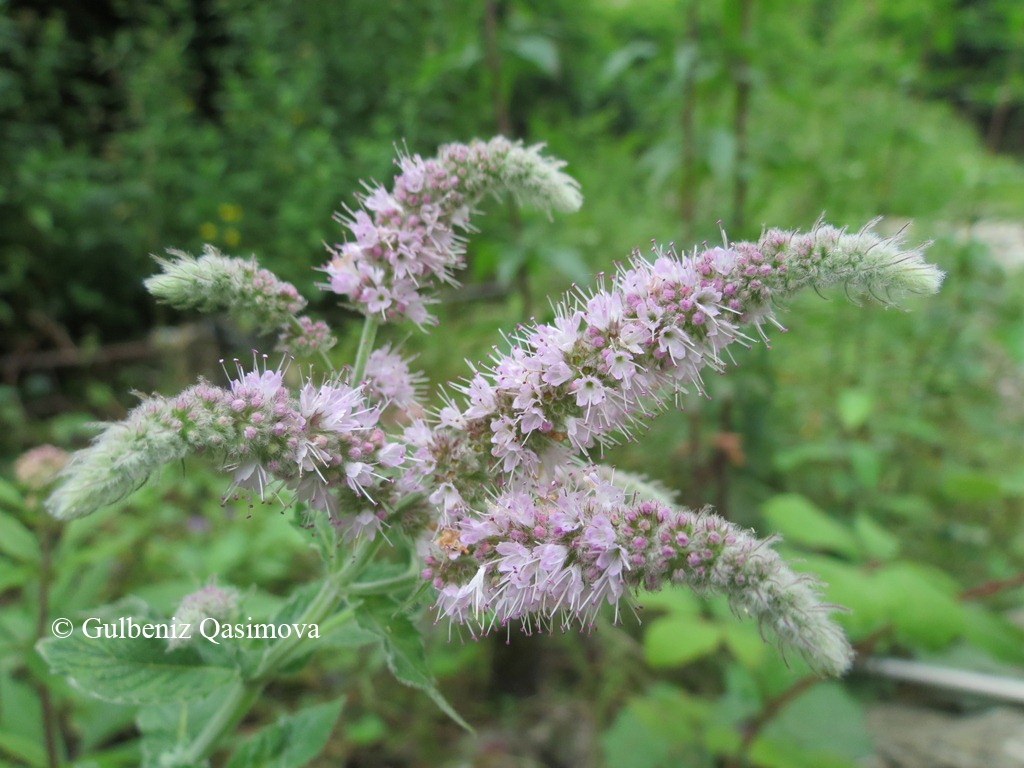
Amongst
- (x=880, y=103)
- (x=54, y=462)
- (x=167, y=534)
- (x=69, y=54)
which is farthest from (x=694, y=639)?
(x=69, y=54)

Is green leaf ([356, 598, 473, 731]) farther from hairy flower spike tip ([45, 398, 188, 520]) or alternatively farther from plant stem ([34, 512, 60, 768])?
plant stem ([34, 512, 60, 768])

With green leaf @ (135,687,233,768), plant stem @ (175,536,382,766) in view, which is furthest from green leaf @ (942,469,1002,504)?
green leaf @ (135,687,233,768)

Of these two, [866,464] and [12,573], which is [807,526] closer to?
[866,464]

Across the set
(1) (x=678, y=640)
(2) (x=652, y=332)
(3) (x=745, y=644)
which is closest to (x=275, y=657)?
(2) (x=652, y=332)

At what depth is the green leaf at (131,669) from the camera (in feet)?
4.33

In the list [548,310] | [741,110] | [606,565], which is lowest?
[606,565]

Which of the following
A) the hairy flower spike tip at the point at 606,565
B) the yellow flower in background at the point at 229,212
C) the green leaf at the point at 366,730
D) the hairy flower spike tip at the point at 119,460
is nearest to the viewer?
the hairy flower spike tip at the point at 119,460

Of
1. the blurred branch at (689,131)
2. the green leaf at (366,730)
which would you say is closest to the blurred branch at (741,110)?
the blurred branch at (689,131)

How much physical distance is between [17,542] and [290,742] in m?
1.08

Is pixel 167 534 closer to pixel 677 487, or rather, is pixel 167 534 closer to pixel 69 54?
pixel 677 487

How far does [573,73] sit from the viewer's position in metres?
7.14

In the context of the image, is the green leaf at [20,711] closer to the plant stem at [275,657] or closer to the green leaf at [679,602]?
the plant stem at [275,657]

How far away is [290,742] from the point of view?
5.16 feet

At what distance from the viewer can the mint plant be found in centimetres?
110
